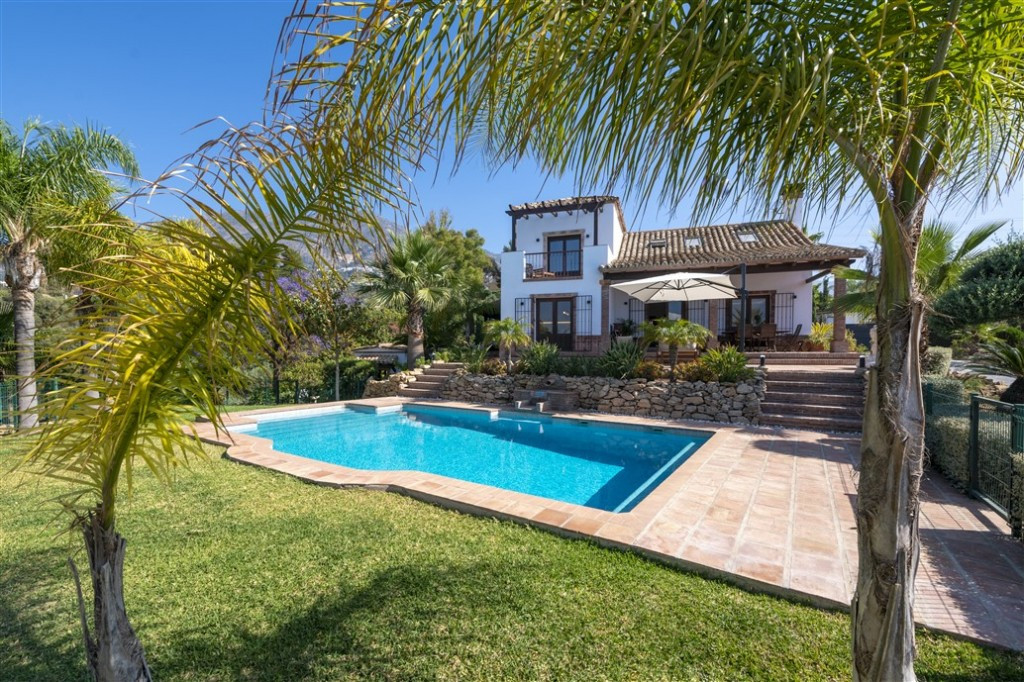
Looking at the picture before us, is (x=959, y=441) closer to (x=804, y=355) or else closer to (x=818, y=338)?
(x=804, y=355)

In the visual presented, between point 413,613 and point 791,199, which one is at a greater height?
point 791,199

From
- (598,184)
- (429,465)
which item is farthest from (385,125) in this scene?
(429,465)

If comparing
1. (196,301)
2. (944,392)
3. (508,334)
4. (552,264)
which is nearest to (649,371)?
(508,334)

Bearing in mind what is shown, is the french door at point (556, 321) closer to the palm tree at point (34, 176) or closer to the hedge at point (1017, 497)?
the palm tree at point (34, 176)

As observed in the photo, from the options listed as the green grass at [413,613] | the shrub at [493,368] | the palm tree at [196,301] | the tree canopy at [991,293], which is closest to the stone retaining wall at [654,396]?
the shrub at [493,368]

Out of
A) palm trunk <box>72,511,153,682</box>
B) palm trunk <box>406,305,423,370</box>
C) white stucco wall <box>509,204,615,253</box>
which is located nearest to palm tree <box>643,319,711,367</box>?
white stucco wall <box>509,204,615,253</box>

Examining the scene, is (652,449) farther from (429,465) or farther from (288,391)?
(288,391)

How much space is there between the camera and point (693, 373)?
1222cm

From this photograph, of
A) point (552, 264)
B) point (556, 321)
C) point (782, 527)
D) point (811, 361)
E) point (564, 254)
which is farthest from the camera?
point (552, 264)

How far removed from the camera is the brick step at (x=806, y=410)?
985 centimetres

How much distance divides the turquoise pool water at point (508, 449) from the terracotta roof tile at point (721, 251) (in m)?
6.88

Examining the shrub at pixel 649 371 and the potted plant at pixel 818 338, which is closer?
the shrub at pixel 649 371

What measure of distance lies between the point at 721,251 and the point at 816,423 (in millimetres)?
9312

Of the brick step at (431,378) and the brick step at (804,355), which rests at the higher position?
the brick step at (804,355)
